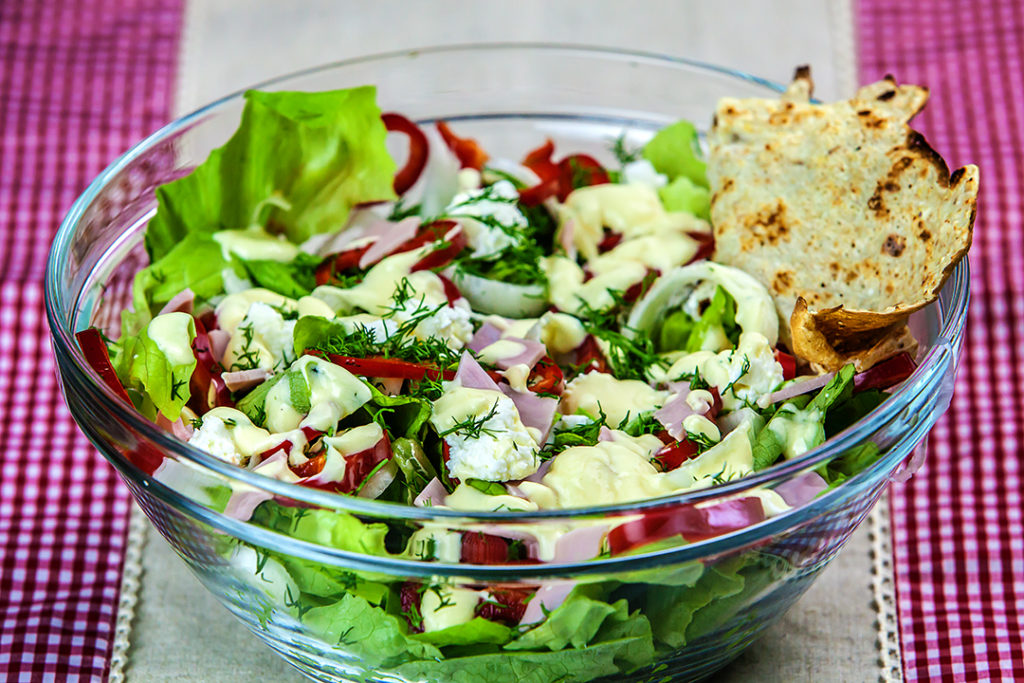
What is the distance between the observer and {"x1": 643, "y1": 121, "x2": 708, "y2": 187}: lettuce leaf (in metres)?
2.40

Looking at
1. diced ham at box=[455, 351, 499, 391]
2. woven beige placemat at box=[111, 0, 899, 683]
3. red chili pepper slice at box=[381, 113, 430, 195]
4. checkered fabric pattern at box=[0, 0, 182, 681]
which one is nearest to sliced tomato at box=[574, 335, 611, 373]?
diced ham at box=[455, 351, 499, 391]

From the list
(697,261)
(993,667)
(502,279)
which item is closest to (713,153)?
(697,261)

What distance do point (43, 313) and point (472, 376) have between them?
1.37m

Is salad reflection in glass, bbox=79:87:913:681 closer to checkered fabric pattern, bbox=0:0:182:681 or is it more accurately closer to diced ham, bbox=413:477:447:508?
diced ham, bbox=413:477:447:508

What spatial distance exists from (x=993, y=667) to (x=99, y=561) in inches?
58.9

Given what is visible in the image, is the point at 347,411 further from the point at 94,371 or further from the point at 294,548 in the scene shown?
the point at 94,371

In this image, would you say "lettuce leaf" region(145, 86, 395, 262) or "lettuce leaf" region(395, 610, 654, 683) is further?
"lettuce leaf" region(145, 86, 395, 262)

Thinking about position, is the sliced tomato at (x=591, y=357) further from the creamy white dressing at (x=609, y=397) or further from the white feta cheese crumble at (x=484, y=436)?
the white feta cheese crumble at (x=484, y=436)

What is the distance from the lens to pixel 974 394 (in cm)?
254

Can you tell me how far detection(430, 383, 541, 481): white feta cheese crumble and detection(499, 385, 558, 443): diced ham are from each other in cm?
5

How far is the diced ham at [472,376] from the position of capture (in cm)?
171

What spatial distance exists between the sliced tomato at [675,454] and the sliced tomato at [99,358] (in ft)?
2.40

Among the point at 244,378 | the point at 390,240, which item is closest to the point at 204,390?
the point at 244,378

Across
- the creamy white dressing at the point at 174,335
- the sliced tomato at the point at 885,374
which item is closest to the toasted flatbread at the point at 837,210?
the sliced tomato at the point at 885,374
